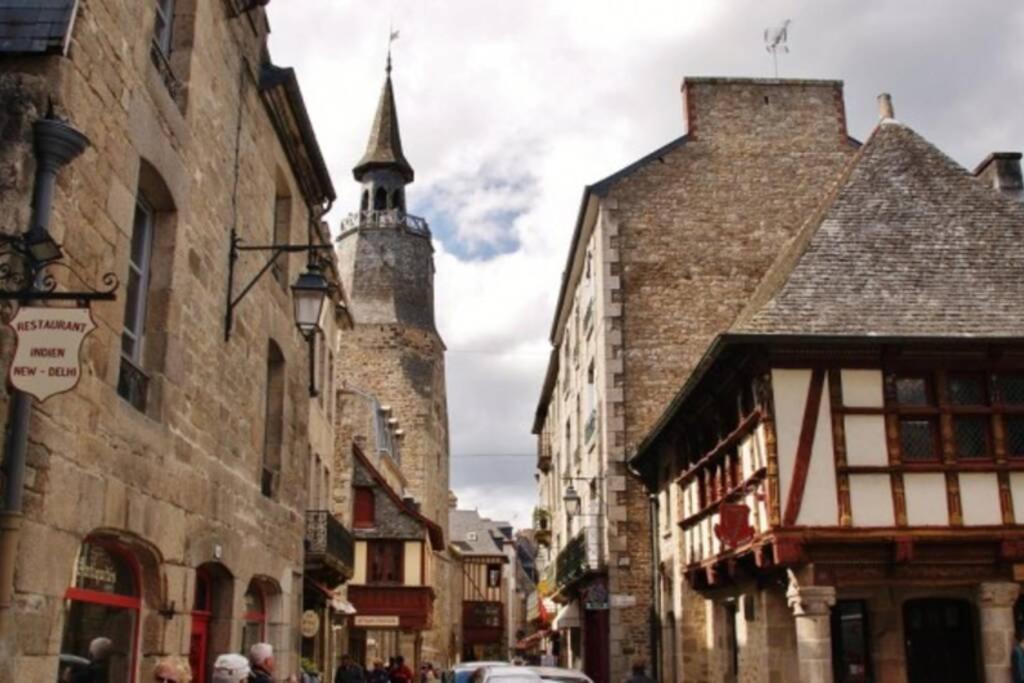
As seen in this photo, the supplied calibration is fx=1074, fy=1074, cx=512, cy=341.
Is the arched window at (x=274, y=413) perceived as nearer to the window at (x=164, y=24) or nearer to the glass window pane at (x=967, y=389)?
the window at (x=164, y=24)

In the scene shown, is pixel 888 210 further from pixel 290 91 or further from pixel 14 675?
pixel 14 675

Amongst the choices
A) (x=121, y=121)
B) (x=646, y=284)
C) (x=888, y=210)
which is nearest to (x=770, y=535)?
(x=888, y=210)

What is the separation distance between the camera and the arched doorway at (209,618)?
9.30m

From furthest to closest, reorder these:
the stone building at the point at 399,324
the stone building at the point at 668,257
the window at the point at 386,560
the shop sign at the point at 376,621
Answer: the stone building at the point at 399,324
the window at the point at 386,560
the shop sign at the point at 376,621
the stone building at the point at 668,257

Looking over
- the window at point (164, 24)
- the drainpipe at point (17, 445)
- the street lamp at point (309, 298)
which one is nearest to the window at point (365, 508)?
the street lamp at point (309, 298)

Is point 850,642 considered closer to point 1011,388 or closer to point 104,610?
point 1011,388

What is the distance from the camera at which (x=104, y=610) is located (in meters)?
7.04

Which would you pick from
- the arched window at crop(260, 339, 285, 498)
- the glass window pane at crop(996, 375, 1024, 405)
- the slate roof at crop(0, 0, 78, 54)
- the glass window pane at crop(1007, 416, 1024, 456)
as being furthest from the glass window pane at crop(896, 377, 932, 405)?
the slate roof at crop(0, 0, 78, 54)

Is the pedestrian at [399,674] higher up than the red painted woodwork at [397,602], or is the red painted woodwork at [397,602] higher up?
the red painted woodwork at [397,602]

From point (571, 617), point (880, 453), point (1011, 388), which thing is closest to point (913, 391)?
point (880, 453)

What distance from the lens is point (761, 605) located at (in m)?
12.8

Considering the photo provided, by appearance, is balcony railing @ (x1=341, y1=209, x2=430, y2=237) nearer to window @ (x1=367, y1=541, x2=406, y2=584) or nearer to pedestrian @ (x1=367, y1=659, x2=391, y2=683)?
window @ (x1=367, y1=541, x2=406, y2=584)

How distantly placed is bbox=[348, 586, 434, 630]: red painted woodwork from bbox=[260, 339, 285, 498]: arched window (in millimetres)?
20636

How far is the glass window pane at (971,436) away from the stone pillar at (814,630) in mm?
2177
